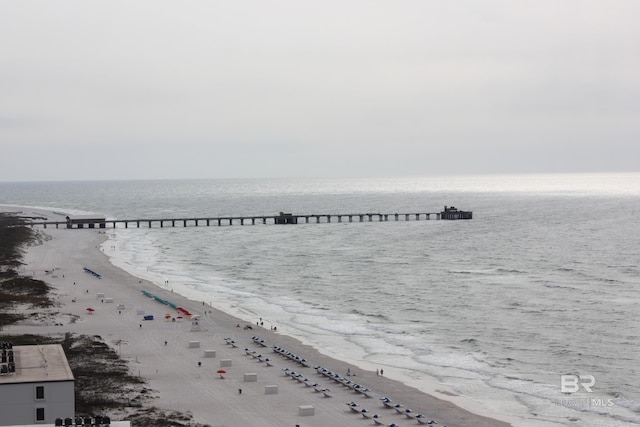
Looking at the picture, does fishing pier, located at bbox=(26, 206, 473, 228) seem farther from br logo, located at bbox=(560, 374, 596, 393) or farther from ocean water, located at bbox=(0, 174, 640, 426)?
br logo, located at bbox=(560, 374, 596, 393)

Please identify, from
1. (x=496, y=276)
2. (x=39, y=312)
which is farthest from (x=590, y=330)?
(x=39, y=312)

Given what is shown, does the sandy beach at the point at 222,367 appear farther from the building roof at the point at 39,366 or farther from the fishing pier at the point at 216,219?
the fishing pier at the point at 216,219

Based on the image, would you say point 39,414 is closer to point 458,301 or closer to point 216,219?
point 458,301

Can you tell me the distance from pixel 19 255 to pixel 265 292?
3620 centimetres

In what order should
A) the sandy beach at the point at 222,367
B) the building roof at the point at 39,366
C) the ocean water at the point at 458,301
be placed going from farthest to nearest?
the ocean water at the point at 458,301
the sandy beach at the point at 222,367
the building roof at the point at 39,366

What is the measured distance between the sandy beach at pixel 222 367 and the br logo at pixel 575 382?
22.2ft

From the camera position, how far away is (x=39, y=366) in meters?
31.4

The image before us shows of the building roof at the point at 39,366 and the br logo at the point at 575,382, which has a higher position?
the building roof at the point at 39,366

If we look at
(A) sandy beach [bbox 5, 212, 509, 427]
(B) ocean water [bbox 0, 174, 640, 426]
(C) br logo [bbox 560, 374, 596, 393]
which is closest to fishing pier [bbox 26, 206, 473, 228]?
(B) ocean water [bbox 0, 174, 640, 426]

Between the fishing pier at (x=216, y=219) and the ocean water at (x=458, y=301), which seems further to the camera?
the fishing pier at (x=216, y=219)

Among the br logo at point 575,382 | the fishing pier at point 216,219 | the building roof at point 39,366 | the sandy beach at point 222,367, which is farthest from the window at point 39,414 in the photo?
the fishing pier at point 216,219

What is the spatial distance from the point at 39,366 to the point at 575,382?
25.3 metres

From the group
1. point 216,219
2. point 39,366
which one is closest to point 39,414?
point 39,366

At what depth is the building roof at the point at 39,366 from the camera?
29.4 m
